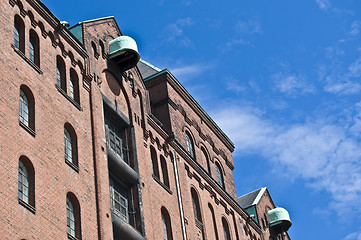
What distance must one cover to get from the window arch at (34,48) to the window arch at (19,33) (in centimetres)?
59

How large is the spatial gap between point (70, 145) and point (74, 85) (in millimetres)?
3527

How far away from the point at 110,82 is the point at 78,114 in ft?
15.1

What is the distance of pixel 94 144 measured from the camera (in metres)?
31.9

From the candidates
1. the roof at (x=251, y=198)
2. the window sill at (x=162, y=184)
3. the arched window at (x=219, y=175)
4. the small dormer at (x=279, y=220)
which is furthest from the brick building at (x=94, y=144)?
the roof at (x=251, y=198)

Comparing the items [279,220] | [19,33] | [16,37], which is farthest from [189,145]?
[16,37]

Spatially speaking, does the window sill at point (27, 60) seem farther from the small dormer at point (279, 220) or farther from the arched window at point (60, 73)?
the small dormer at point (279, 220)

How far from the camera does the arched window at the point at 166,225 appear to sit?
119 ft

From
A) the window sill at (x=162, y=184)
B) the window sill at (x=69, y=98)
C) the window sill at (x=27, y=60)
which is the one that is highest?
the window sill at (x=27, y=60)

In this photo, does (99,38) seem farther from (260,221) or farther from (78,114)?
(260,221)

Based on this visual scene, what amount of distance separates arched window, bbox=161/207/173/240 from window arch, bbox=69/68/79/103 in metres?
7.44

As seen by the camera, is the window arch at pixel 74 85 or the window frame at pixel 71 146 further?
the window arch at pixel 74 85

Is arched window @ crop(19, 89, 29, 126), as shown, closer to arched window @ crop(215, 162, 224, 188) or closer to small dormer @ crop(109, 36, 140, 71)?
small dormer @ crop(109, 36, 140, 71)

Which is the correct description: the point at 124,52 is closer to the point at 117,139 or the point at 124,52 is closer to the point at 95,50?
the point at 95,50

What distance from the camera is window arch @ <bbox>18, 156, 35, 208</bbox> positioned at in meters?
26.2
